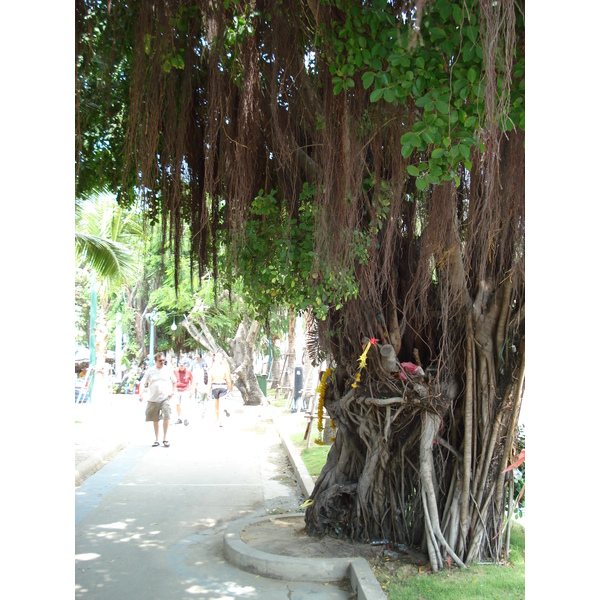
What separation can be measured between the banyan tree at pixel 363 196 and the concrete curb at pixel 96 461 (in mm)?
4627

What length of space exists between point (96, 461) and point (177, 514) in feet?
11.9

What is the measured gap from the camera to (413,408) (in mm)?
5594

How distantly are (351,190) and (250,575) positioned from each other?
3337 mm

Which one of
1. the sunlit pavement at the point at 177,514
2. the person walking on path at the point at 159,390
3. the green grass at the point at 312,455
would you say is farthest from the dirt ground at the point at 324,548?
the person walking on path at the point at 159,390

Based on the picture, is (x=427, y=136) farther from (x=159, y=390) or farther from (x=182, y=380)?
(x=182, y=380)

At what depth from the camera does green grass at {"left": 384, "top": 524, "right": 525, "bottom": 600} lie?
471cm

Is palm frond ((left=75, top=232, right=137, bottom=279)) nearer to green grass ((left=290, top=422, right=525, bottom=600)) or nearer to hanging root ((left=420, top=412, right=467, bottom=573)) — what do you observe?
hanging root ((left=420, top=412, right=467, bottom=573))

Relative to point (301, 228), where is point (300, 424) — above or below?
below

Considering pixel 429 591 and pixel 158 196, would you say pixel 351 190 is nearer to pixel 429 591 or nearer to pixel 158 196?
pixel 158 196

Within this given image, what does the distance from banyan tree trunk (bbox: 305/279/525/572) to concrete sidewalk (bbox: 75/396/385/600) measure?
61 cm

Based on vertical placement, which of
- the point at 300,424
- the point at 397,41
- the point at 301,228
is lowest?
the point at 300,424

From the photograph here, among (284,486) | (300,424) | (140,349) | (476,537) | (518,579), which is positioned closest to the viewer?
(518,579)
